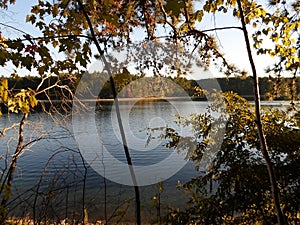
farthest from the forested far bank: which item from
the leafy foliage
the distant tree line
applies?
the leafy foliage

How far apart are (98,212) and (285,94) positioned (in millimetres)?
6754

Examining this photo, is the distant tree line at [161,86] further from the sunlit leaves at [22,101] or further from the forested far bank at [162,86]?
the sunlit leaves at [22,101]

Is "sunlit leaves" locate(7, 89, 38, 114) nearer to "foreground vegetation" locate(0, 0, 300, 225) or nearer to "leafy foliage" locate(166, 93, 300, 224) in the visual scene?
"foreground vegetation" locate(0, 0, 300, 225)

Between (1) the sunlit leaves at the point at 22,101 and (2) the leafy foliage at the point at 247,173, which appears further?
(2) the leafy foliage at the point at 247,173

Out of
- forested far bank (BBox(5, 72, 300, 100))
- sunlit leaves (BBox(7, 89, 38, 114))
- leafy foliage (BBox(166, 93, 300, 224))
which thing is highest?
forested far bank (BBox(5, 72, 300, 100))

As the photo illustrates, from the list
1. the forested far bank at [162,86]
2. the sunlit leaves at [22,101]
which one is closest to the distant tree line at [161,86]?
the forested far bank at [162,86]

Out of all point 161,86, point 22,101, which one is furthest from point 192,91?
point 22,101

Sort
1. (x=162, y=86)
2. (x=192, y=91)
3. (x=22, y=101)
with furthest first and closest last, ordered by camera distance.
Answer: (x=192, y=91)
(x=162, y=86)
(x=22, y=101)

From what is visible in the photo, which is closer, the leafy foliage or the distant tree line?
the distant tree line

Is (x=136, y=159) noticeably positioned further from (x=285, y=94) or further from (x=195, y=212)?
(x=285, y=94)

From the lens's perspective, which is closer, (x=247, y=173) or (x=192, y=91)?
(x=247, y=173)

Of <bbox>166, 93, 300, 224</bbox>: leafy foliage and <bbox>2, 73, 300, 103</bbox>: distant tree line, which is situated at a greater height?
<bbox>2, 73, 300, 103</bbox>: distant tree line

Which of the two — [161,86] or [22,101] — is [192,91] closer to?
[161,86]

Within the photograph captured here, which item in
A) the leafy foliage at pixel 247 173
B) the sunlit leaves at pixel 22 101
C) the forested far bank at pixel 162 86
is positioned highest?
the forested far bank at pixel 162 86
